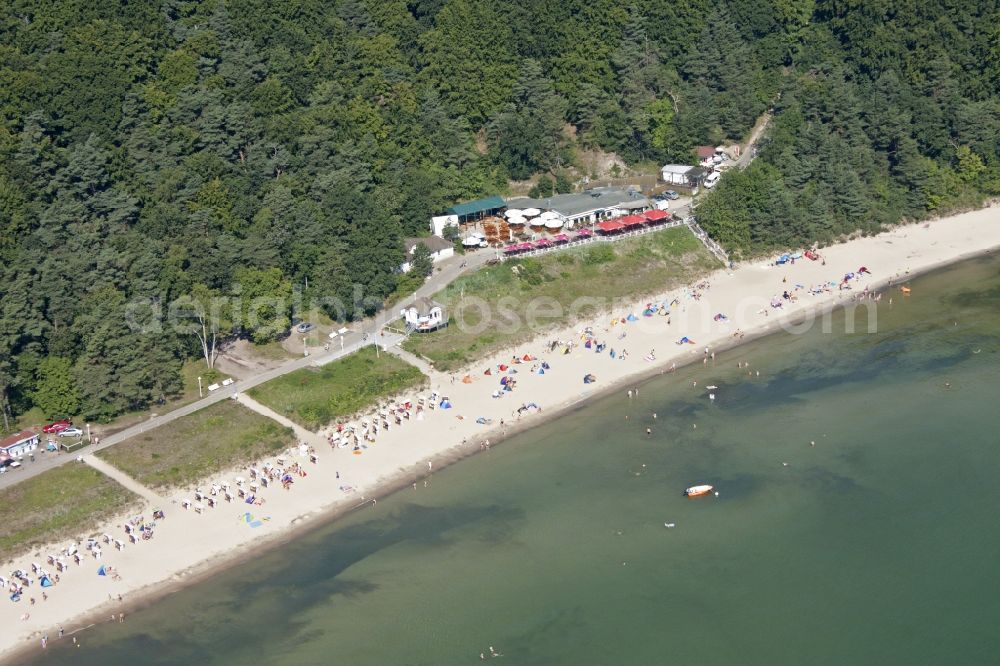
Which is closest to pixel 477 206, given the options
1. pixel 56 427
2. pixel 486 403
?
pixel 486 403

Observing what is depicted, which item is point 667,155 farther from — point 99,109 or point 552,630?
point 552,630

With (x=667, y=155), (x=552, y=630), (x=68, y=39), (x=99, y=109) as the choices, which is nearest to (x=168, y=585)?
(x=552, y=630)

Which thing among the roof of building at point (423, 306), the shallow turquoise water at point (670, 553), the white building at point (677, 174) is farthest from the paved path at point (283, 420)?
the white building at point (677, 174)

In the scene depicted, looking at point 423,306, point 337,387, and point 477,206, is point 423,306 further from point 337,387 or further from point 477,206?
point 477,206

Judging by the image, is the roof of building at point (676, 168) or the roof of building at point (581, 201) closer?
the roof of building at point (581, 201)

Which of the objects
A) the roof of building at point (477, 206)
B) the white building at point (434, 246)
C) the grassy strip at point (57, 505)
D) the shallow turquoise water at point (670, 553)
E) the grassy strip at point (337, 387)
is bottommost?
the shallow turquoise water at point (670, 553)

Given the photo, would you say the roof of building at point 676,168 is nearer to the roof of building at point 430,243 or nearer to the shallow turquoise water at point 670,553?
the roof of building at point 430,243
